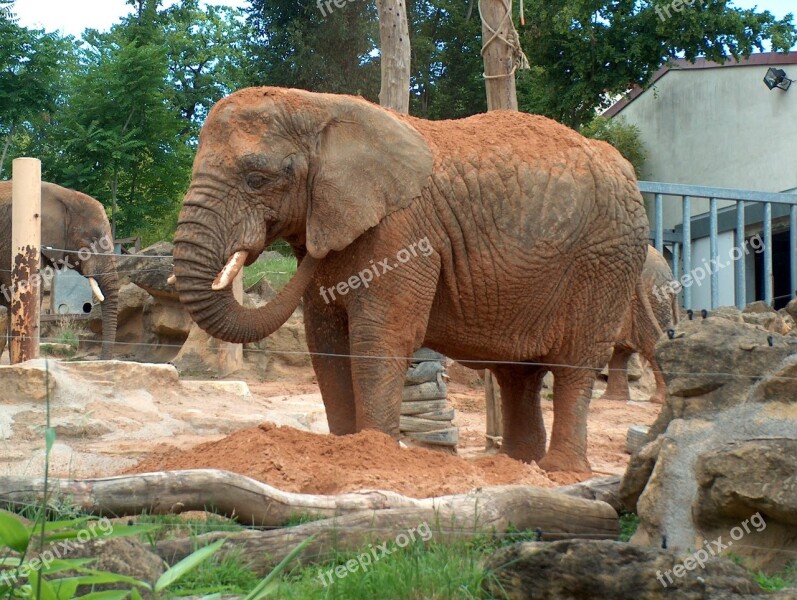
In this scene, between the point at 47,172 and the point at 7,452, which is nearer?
the point at 7,452

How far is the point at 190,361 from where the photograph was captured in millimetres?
14344

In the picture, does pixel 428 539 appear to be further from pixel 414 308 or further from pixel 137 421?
pixel 137 421

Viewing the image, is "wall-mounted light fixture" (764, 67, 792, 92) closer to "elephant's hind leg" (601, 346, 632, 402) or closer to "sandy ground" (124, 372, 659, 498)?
"elephant's hind leg" (601, 346, 632, 402)

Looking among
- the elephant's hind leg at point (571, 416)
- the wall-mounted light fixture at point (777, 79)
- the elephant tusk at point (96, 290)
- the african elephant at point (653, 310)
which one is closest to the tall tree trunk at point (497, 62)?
the elephant's hind leg at point (571, 416)

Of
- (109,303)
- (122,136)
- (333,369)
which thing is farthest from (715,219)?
(122,136)

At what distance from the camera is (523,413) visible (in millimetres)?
8141

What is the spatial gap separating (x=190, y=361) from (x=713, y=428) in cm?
1034

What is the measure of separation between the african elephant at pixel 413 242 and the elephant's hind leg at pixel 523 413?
0.01 m

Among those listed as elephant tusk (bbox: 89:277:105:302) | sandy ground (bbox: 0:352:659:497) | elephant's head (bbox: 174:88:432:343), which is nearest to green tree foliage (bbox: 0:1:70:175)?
elephant tusk (bbox: 89:277:105:302)

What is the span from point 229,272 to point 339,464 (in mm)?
1278

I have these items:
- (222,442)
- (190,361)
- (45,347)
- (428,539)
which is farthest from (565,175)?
(45,347)

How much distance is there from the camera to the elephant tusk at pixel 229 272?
598cm

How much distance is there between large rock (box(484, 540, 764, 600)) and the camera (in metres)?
3.37

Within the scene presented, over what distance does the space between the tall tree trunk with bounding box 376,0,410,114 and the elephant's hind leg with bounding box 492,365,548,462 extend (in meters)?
2.90
